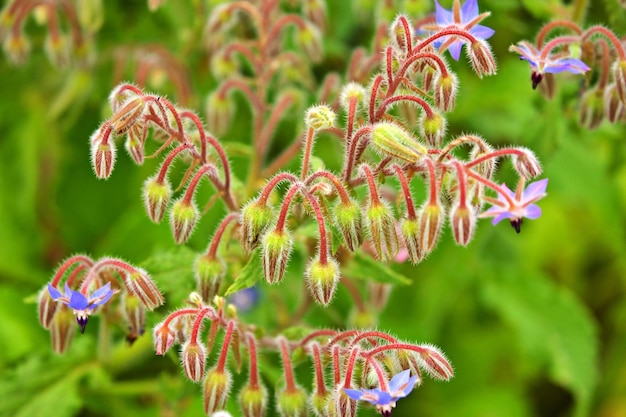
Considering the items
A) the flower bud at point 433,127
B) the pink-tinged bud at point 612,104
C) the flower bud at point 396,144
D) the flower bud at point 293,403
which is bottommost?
the flower bud at point 293,403

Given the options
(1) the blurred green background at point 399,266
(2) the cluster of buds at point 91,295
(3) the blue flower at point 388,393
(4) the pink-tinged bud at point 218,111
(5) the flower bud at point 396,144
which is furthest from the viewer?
(1) the blurred green background at point 399,266

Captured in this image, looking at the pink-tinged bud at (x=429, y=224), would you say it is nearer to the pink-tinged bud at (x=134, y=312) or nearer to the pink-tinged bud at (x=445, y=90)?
the pink-tinged bud at (x=445, y=90)

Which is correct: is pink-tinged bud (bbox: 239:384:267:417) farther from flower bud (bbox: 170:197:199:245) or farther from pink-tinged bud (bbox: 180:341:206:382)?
flower bud (bbox: 170:197:199:245)

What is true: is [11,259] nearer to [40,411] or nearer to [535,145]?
[40,411]

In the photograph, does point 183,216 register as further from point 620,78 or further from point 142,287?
point 620,78

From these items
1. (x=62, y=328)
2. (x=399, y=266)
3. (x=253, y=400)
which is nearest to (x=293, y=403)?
(x=253, y=400)

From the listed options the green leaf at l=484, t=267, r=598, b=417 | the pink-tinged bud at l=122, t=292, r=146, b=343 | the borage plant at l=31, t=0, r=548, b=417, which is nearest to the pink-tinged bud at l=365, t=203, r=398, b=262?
the borage plant at l=31, t=0, r=548, b=417

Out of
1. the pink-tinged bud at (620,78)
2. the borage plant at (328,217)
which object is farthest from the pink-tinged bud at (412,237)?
the pink-tinged bud at (620,78)
